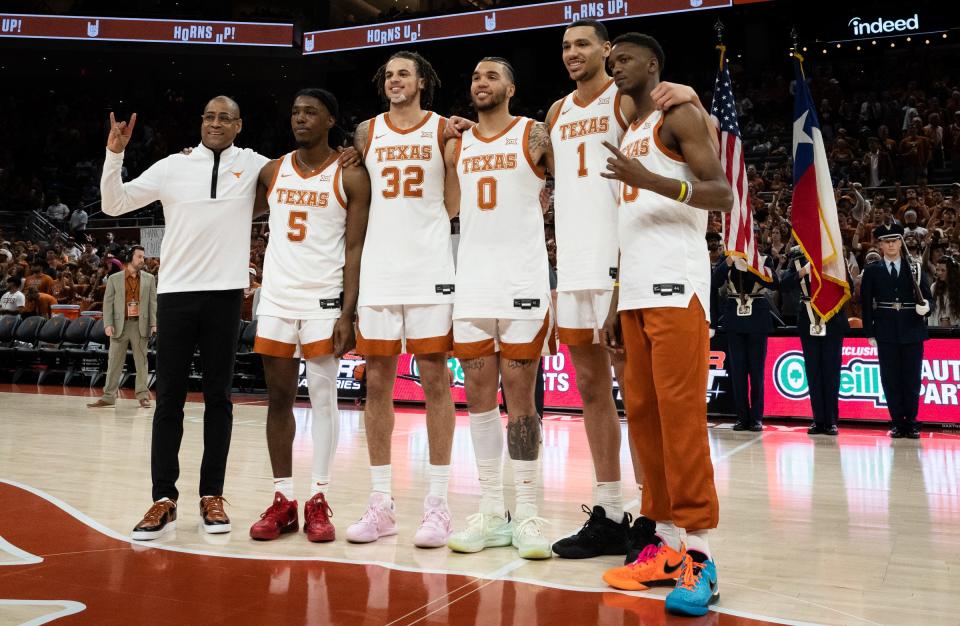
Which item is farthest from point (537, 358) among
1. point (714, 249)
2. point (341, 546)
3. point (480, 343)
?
point (714, 249)

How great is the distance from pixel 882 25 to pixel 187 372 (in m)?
19.5

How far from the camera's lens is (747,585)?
10.8 ft

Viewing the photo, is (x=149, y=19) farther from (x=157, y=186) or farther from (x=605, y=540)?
(x=605, y=540)

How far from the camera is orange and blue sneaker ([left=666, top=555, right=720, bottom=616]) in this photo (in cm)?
291

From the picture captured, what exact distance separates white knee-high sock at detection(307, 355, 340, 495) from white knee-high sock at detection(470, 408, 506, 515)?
29.5 inches

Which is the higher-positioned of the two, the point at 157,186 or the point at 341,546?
the point at 157,186

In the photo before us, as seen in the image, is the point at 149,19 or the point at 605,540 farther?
the point at 149,19

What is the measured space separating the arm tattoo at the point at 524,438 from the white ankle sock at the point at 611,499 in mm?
347

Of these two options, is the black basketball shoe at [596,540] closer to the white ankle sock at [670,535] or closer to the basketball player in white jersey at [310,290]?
the white ankle sock at [670,535]

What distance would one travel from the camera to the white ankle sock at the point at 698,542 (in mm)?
3066

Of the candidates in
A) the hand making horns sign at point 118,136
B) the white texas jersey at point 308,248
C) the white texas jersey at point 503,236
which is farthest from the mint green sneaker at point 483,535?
the hand making horns sign at point 118,136

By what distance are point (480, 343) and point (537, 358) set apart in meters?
0.27

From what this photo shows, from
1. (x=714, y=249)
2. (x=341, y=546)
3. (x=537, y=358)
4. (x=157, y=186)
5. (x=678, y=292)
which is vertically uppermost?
(x=714, y=249)

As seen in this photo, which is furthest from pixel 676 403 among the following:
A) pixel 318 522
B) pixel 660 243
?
pixel 318 522
